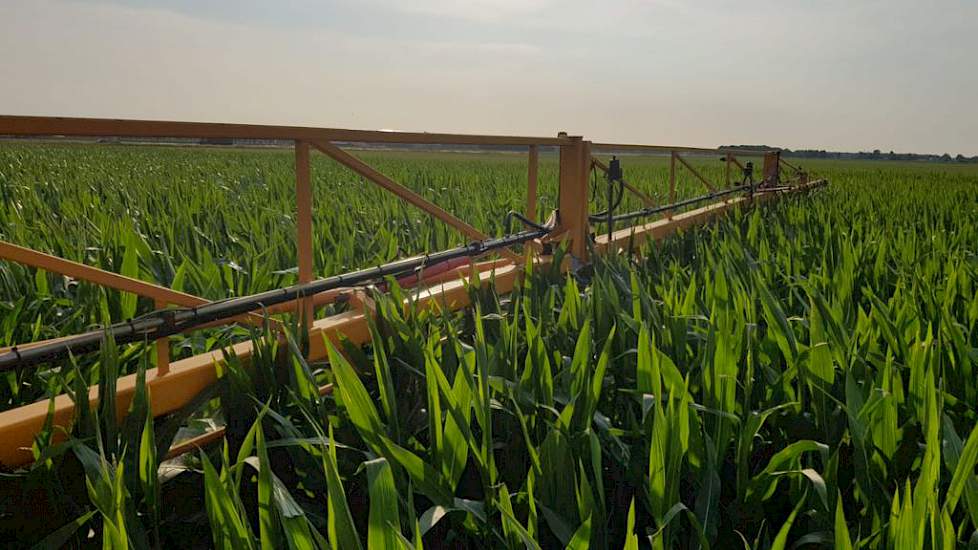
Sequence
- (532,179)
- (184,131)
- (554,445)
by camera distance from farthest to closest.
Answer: (532,179) < (184,131) < (554,445)

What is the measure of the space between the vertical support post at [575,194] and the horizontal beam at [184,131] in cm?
90

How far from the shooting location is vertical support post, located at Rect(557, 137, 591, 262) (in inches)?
112

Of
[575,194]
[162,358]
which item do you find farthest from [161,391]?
[575,194]

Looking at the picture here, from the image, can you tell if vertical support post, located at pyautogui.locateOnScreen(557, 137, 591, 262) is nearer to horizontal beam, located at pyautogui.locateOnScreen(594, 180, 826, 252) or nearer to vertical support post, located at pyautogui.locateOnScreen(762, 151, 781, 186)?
horizontal beam, located at pyautogui.locateOnScreen(594, 180, 826, 252)

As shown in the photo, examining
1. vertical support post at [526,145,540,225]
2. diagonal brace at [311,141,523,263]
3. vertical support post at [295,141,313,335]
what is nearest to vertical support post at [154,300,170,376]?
vertical support post at [295,141,313,335]

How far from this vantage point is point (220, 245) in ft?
11.7

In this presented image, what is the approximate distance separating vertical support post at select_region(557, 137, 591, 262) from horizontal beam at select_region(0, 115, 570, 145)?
2.95 ft

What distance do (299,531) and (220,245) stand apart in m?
3.15

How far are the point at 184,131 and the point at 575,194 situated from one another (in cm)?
184

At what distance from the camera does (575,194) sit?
2889mm

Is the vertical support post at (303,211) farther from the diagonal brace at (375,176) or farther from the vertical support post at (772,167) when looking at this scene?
the vertical support post at (772,167)

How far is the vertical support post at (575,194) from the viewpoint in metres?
2.85

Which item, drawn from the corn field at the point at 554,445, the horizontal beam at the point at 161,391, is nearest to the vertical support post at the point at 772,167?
the corn field at the point at 554,445

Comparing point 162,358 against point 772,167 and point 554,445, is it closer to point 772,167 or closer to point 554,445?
point 554,445
